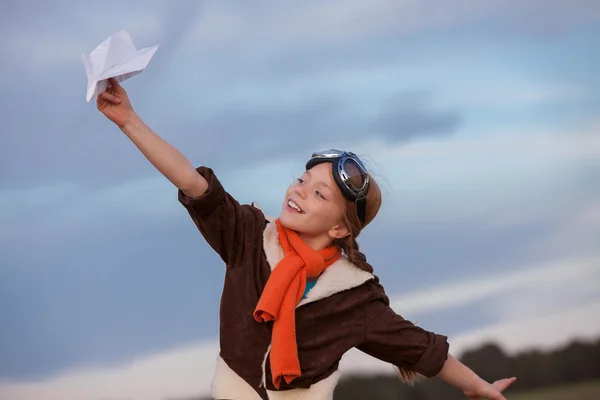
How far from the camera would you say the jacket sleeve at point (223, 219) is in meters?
3.16

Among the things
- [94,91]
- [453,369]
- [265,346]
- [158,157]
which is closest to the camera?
[94,91]

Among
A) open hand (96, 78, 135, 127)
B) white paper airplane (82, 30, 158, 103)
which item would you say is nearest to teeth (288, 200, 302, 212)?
open hand (96, 78, 135, 127)

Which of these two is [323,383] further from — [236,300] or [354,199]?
[354,199]

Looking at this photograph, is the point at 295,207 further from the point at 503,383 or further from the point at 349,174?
the point at 503,383

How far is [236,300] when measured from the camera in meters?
3.37

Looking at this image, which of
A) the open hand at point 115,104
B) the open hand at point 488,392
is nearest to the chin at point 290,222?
the open hand at point 115,104

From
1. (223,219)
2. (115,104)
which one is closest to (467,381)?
(223,219)

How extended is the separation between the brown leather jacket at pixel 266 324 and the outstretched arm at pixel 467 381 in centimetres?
35

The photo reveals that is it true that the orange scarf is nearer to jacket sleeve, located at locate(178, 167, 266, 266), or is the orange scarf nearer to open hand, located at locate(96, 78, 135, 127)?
jacket sleeve, located at locate(178, 167, 266, 266)

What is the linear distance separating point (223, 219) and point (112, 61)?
2.46ft

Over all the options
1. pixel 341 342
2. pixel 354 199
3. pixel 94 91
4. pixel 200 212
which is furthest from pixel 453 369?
pixel 94 91

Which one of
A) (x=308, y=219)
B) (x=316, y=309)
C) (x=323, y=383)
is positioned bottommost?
(x=323, y=383)

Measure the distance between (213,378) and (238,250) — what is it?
1.67 ft

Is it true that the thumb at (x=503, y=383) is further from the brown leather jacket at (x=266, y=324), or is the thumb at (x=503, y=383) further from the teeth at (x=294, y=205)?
the teeth at (x=294, y=205)
